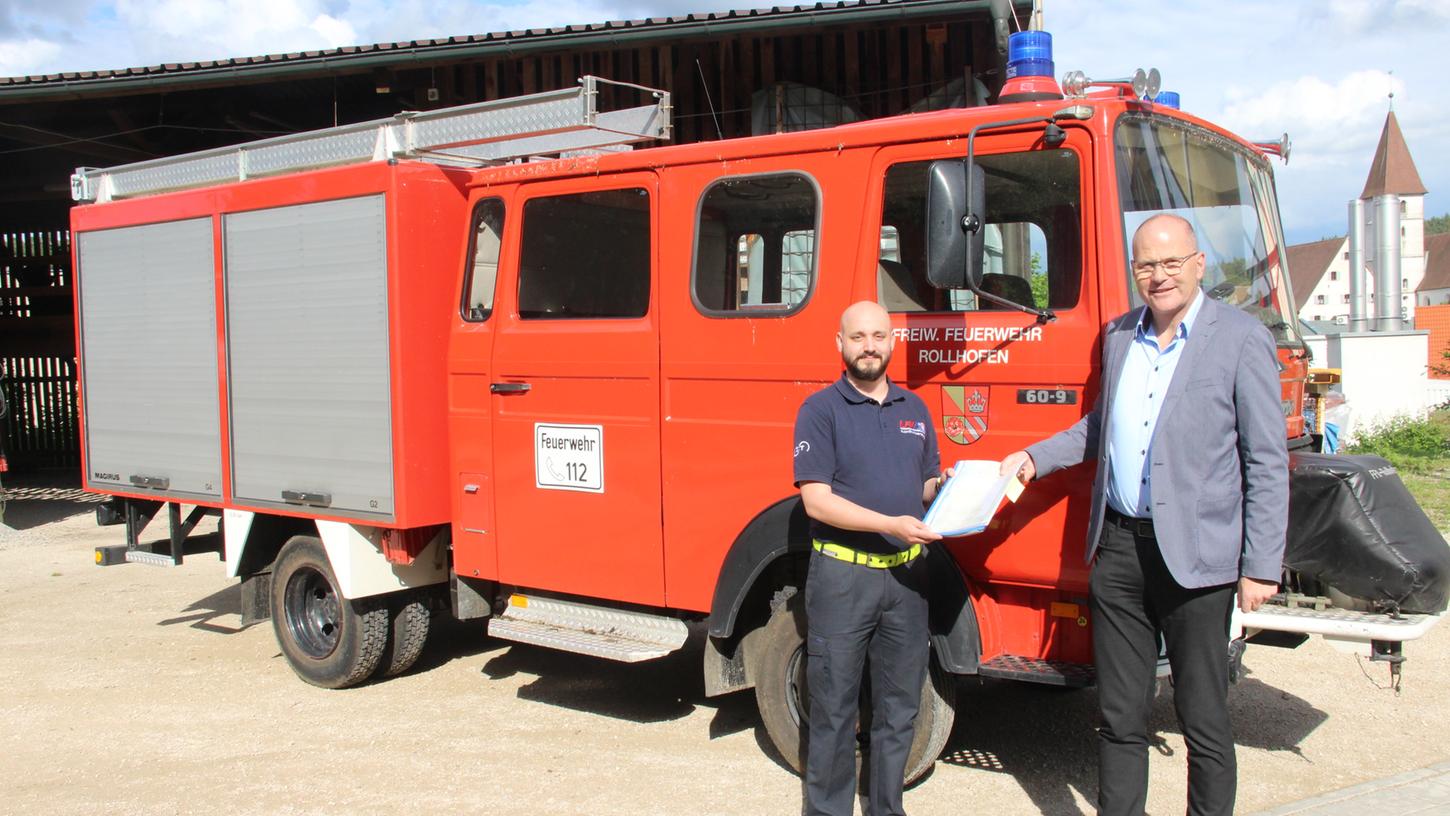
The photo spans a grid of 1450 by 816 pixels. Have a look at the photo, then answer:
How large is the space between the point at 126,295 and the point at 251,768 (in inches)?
133

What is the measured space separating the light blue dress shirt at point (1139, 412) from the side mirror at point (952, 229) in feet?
1.96

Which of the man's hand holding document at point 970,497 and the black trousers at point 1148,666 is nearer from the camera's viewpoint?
the black trousers at point 1148,666

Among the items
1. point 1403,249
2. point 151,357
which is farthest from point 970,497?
point 1403,249

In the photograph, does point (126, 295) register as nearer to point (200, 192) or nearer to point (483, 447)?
point (200, 192)

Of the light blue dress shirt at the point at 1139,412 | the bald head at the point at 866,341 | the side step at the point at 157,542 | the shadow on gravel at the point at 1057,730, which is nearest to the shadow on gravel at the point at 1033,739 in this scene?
the shadow on gravel at the point at 1057,730

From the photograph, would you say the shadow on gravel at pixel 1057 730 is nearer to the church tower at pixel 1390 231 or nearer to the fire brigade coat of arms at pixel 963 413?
the fire brigade coat of arms at pixel 963 413

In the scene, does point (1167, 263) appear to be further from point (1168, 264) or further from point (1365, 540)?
point (1365, 540)

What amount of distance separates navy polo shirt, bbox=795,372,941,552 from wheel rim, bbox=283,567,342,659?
3.85 m

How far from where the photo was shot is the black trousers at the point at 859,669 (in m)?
4.01

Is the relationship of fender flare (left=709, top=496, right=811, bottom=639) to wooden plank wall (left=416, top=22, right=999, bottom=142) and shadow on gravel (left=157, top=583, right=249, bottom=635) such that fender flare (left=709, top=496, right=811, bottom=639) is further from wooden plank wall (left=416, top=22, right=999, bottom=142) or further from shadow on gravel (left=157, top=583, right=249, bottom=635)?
wooden plank wall (left=416, top=22, right=999, bottom=142)

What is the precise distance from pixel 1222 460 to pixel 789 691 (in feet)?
6.65

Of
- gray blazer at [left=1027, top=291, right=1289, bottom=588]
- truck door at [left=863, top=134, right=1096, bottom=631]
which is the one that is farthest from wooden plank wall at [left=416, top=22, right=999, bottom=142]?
gray blazer at [left=1027, top=291, right=1289, bottom=588]

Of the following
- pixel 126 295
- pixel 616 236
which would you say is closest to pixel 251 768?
pixel 616 236

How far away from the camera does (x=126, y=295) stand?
23.9 feet
